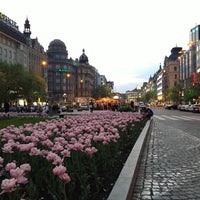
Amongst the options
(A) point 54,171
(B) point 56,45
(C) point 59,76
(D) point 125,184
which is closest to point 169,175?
(D) point 125,184

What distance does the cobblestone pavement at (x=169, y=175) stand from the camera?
576 cm

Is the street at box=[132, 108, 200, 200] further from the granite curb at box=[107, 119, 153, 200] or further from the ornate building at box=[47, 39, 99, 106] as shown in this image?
the ornate building at box=[47, 39, 99, 106]

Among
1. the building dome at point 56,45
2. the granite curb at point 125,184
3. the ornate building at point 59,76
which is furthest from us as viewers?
the ornate building at point 59,76

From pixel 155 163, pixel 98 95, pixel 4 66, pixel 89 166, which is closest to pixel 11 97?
pixel 4 66

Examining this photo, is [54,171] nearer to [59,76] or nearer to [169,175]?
[169,175]

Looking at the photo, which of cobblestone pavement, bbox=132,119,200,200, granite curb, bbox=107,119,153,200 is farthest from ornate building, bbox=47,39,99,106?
granite curb, bbox=107,119,153,200

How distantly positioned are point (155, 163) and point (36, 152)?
480cm

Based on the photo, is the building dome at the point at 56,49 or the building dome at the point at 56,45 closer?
the building dome at the point at 56,45

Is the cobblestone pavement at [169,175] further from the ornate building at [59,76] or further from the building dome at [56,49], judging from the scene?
the building dome at [56,49]

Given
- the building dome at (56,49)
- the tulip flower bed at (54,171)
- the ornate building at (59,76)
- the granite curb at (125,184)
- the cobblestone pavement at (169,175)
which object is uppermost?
the building dome at (56,49)

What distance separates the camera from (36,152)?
4.75 meters

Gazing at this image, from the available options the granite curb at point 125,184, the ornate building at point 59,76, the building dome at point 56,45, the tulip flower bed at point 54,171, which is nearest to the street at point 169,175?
the granite curb at point 125,184

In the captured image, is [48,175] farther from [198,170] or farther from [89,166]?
[198,170]

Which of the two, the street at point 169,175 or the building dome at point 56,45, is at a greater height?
the building dome at point 56,45
